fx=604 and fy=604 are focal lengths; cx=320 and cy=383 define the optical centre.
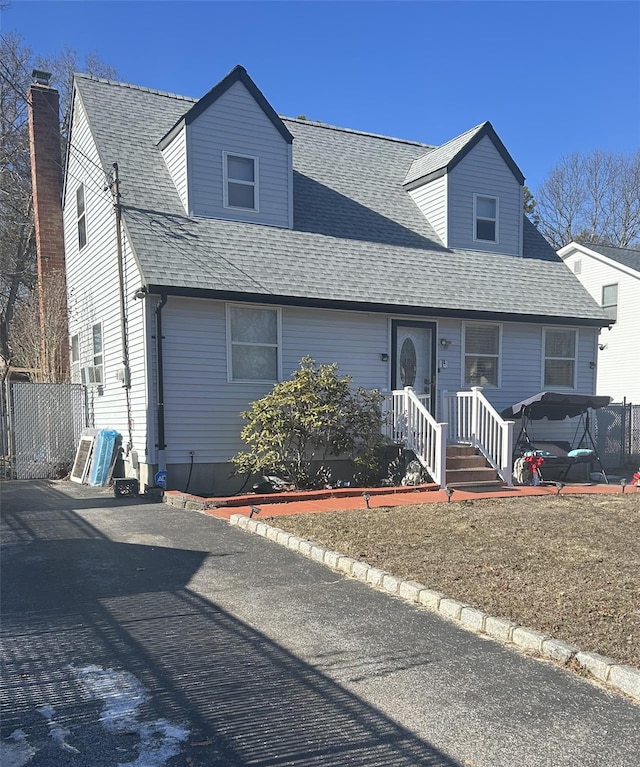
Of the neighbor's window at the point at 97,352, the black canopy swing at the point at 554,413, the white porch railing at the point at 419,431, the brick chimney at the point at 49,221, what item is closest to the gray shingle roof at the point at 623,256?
the black canopy swing at the point at 554,413

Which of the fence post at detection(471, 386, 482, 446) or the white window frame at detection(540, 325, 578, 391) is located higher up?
the white window frame at detection(540, 325, 578, 391)

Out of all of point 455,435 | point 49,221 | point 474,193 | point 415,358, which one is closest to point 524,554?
point 455,435

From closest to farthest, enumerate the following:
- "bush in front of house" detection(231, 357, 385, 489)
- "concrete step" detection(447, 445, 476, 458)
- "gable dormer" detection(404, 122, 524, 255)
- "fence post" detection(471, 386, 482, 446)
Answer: "bush in front of house" detection(231, 357, 385, 489), "concrete step" detection(447, 445, 476, 458), "fence post" detection(471, 386, 482, 446), "gable dormer" detection(404, 122, 524, 255)

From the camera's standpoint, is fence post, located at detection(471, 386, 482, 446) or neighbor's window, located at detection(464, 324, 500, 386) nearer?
fence post, located at detection(471, 386, 482, 446)

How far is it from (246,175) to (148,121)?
9.69 ft

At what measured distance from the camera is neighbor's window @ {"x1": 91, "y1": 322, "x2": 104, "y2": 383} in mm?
12641

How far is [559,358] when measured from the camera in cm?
1346

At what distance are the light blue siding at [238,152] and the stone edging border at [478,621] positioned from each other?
7.15 m

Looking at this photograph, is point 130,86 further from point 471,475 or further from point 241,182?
point 471,475

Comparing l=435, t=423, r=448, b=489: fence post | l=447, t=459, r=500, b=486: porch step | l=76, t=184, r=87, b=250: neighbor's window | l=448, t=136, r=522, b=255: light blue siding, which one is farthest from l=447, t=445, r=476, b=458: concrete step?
l=76, t=184, r=87, b=250: neighbor's window

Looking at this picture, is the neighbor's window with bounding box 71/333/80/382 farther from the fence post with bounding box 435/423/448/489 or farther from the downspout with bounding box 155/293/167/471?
the fence post with bounding box 435/423/448/489

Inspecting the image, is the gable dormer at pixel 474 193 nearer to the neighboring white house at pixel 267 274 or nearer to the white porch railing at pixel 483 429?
the neighboring white house at pixel 267 274

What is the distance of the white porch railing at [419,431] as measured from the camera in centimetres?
992

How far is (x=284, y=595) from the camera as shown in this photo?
4.96 m
